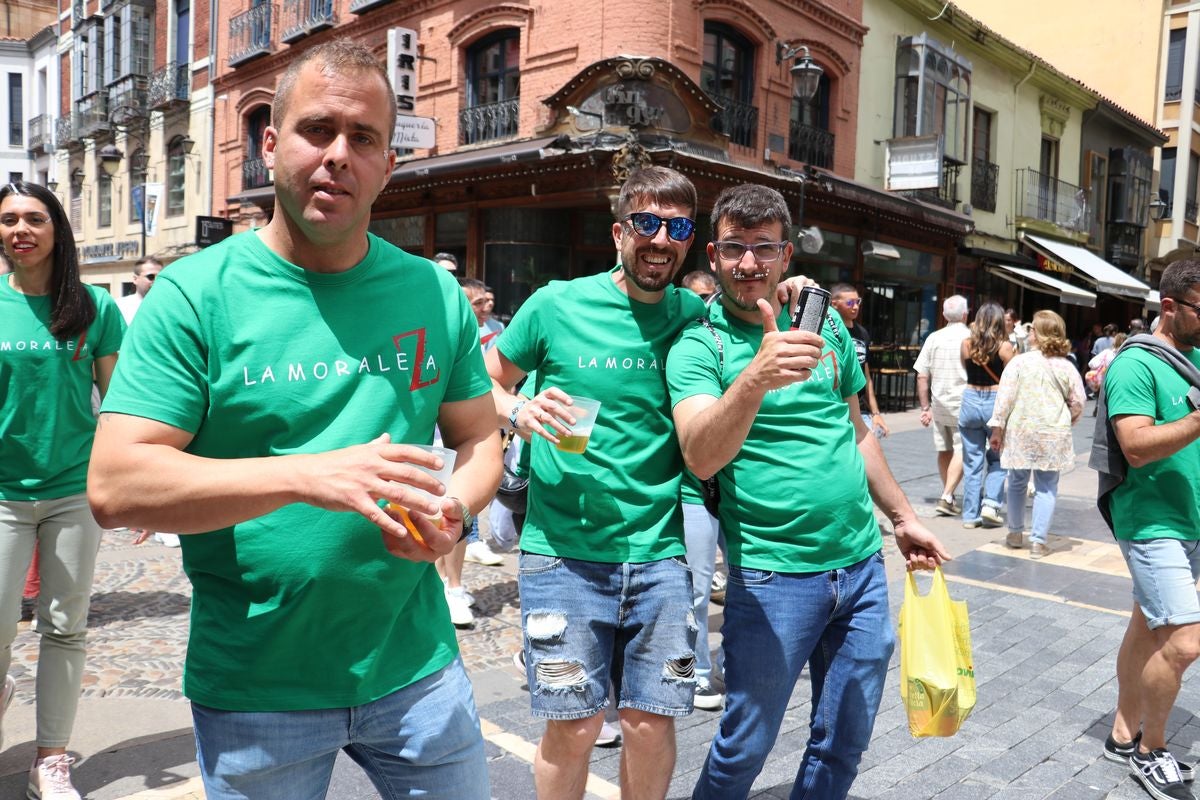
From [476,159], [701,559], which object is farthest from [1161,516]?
[476,159]

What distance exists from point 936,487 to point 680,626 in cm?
796

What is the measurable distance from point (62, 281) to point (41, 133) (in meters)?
32.8

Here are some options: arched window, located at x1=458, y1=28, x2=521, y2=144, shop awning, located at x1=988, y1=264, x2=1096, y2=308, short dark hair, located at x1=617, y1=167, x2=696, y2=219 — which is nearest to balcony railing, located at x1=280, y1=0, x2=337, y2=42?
→ arched window, located at x1=458, y1=28, x2=521, y2=144

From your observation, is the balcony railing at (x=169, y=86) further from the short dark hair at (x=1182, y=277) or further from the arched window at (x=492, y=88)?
the short dark hair at (x=1182, y=277)

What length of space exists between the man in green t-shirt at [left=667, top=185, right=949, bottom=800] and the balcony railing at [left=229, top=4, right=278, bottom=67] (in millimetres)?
18936

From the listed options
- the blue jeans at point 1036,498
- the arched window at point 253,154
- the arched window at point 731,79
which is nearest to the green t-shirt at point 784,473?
the blue jeans at point 1036,498

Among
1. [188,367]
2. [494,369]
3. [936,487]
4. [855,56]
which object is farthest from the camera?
[855,56]

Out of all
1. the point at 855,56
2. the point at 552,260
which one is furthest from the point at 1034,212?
the point at 552,260

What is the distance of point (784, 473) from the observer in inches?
104

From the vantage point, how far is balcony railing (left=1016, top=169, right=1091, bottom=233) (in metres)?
22.3

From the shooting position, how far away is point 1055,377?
7.44 metres

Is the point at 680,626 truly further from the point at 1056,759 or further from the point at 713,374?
the point at 1056,759

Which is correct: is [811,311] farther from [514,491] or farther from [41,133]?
[41,133]

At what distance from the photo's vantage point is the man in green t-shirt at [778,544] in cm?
261
